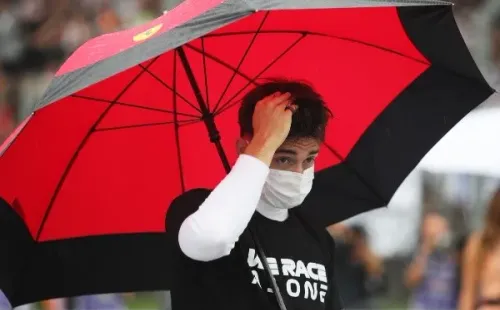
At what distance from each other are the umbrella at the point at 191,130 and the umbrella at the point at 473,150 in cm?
465

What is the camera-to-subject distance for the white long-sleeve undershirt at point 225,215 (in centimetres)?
331

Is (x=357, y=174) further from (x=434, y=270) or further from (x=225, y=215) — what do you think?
(x=434, y=270)

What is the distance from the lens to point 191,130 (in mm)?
4285

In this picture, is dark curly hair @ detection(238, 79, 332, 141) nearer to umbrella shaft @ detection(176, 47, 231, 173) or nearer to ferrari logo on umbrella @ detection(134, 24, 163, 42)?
umbrella shaft @ detection(176, 47, 231, 173)

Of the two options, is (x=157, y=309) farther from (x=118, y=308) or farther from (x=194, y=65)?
(x=194, y=65)

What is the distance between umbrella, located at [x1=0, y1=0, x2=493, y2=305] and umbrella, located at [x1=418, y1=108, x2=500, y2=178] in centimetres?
465

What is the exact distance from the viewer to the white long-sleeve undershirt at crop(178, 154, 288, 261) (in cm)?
331

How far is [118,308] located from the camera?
10500 mm

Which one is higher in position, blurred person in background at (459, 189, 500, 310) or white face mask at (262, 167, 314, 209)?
white face mask at (262, 167, 314, 209)

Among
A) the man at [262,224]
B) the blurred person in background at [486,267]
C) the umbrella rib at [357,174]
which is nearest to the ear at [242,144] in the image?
the man at [262,224]

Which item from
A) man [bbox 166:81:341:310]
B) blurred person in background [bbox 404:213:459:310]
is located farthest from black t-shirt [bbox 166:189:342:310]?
blurred person in background [bbox 404:213:459:310]

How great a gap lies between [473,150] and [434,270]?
1.45 m

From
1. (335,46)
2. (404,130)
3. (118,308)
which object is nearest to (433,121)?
(404,130)

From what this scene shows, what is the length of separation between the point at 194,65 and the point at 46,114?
1.87 ft
